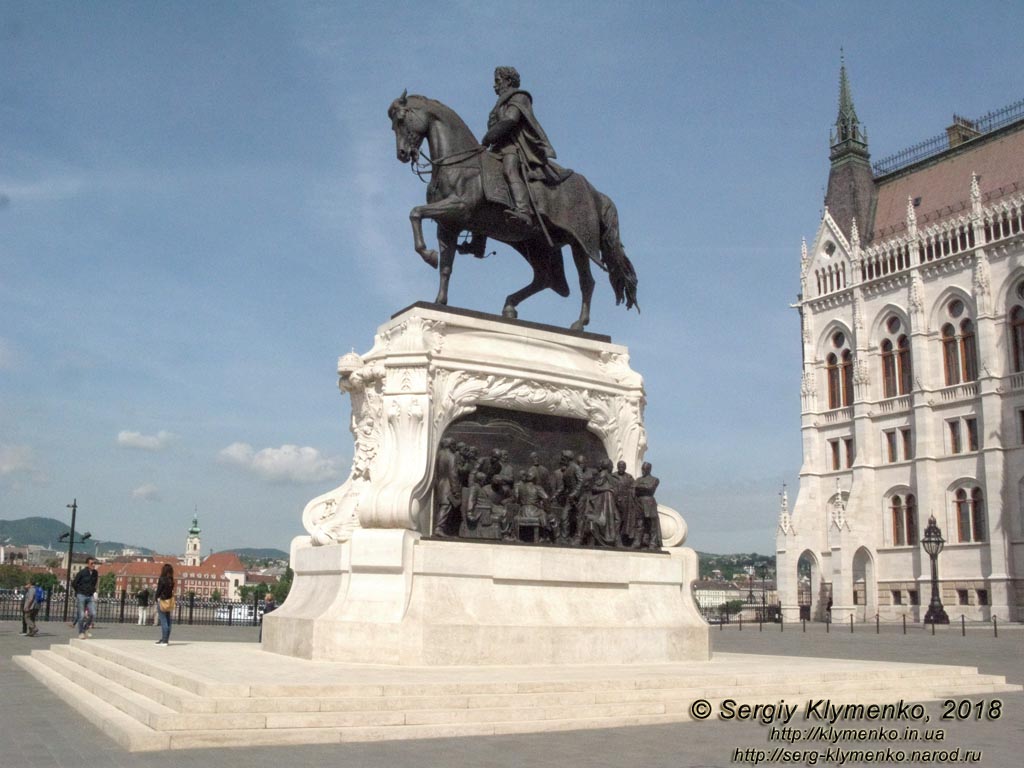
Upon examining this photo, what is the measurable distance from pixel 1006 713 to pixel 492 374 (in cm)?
693

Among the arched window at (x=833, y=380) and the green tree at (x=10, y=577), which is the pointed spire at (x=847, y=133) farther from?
the green tree at (x=10, y=577)

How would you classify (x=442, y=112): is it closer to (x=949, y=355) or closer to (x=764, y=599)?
(x=764, y=599)

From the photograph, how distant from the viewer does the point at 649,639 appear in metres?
12.7

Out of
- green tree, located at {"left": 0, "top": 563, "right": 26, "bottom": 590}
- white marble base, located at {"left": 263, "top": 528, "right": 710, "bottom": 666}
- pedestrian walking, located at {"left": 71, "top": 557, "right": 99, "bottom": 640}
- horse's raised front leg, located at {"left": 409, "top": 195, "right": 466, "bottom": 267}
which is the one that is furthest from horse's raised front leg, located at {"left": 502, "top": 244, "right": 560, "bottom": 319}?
green tree, located at {"left": 0, "top": 563, "right": 26, "bottom": 590}

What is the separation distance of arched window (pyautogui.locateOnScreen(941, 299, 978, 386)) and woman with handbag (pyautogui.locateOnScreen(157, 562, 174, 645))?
1985 inches

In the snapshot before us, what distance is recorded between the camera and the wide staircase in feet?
25.5

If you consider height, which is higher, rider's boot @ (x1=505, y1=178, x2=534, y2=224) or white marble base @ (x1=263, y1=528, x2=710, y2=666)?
rider's boot @ (x1=505, y1=178, x2=534, y2=224)

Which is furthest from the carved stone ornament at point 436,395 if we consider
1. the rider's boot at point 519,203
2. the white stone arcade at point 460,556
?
the rider's boot at point 519,203

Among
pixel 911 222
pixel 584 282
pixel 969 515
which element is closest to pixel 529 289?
pixel 584 282

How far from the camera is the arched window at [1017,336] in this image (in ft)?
176

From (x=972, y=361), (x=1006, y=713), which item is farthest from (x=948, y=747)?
(x=972, y=361)

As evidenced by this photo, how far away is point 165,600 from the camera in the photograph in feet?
50.0

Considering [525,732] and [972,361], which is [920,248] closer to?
[972,361]

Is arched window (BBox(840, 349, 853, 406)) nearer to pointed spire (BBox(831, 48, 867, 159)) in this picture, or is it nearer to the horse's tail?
pointed spire (BBox(831, 48, 867, 159))
